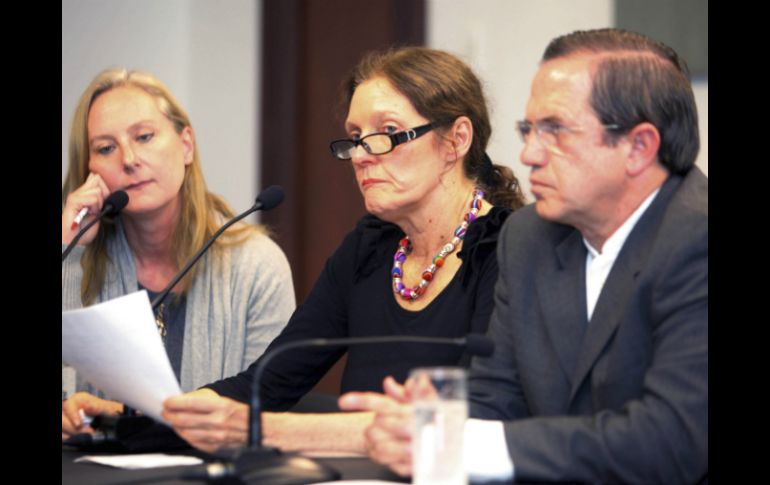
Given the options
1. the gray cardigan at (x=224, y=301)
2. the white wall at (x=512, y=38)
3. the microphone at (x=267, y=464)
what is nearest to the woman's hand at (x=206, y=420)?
the microphone at (x=267, y=464)

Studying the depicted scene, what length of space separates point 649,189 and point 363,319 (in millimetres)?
895

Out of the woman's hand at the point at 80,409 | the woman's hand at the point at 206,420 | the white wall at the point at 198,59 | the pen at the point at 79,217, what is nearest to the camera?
the woman's hand at the point at 206,420

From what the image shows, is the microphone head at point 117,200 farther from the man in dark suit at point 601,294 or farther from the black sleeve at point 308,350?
the man in dark suit at point 601,294

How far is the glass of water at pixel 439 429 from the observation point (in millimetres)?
1408

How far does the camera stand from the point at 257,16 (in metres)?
4.74

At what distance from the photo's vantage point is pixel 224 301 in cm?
307

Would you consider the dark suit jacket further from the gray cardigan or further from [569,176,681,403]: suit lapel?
the gray cardigan

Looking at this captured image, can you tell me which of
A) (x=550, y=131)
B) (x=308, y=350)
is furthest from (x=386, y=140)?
(x=550, y=131)

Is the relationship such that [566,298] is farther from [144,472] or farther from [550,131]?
[144,472]

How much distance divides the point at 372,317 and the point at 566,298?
28.3 inches

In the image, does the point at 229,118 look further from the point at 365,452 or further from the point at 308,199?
the point at 365,452

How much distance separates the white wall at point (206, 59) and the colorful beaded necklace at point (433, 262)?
2.21 m

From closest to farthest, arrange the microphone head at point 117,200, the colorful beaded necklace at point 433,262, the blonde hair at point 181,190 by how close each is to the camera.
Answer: the colorful beaded necklace at point 433,262, the microphone head at point 117,200, the blonde hair at point 181,190
